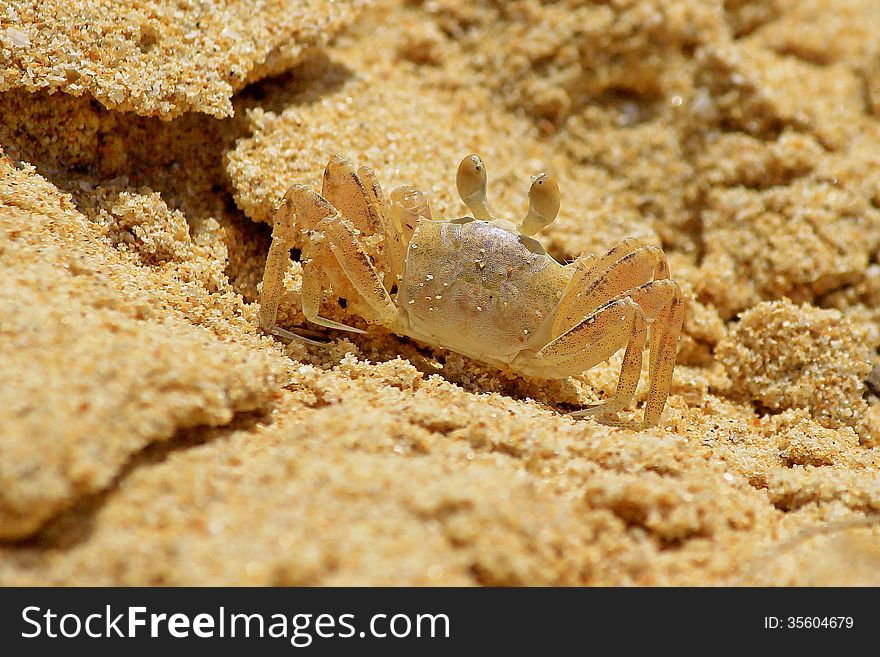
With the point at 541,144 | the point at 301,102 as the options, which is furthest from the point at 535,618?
the point at 541,144

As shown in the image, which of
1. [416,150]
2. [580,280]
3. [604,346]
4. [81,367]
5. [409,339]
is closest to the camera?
[81,367]

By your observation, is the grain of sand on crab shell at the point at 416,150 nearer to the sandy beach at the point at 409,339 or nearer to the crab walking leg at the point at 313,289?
the sandy beach at the point at 409,339

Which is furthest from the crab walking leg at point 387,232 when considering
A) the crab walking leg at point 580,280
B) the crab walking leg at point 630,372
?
the crab walking leg at point 630,372

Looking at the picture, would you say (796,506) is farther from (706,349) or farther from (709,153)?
(709,153)

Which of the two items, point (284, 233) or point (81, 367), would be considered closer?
point (81, 367)

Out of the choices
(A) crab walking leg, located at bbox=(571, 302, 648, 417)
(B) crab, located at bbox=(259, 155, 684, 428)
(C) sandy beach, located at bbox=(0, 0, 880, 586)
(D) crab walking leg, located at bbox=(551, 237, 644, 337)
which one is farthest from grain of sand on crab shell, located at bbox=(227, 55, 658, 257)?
(A) crab walking leg, located at bbox=(571, 302, 648, 417)

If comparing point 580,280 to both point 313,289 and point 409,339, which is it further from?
point 313,289

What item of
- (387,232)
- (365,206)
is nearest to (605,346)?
(387,232)
